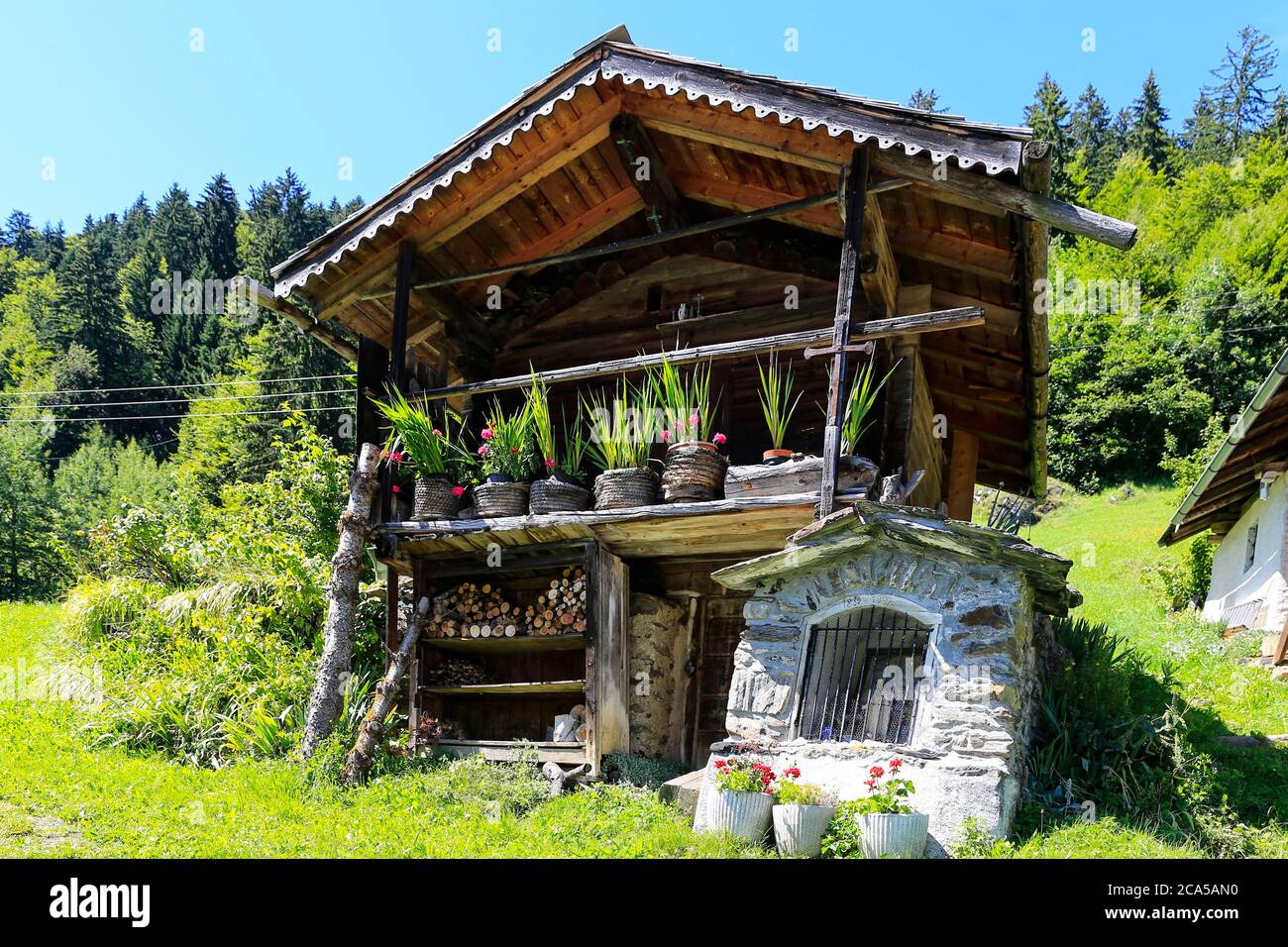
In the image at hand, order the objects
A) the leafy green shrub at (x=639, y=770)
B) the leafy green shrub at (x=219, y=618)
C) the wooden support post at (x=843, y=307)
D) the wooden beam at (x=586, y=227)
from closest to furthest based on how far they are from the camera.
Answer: the wooden support post at (x=843, y=307)
the leafy green shrub at (x=639, y=770)
the leafy green shrub at (x=219, y=618)
the wooden beam at (x=586, y=227)

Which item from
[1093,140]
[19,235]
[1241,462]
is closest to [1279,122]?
[1093,140]

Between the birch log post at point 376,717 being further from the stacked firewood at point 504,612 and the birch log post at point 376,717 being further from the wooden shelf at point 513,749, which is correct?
the wooden shelf at point 513,749

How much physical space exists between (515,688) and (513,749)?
1.89 feet

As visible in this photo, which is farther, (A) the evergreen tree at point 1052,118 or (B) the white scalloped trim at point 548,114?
(A) the evergreen tree at point 1052,118

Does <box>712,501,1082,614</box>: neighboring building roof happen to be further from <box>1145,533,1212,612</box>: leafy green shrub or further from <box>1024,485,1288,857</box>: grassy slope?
<box>1145,533,1212,612</box>: leafy green shrub

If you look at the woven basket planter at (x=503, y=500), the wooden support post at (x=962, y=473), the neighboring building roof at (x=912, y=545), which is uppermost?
the wooden support post at (x=962, y=473)

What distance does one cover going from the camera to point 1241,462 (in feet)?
46.9

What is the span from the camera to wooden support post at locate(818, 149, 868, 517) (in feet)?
25.0

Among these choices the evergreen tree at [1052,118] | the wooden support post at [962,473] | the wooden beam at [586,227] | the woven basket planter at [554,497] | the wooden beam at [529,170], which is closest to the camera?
the woven basket planter at [554,497]

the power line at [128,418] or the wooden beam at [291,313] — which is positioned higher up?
the power line at [128,418]

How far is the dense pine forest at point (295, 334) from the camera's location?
31.4 meters

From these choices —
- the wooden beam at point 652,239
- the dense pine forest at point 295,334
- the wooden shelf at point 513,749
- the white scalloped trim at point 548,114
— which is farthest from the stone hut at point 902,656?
the dense pine forest at point 295,334

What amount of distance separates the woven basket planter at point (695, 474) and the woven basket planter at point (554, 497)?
88 centimetres

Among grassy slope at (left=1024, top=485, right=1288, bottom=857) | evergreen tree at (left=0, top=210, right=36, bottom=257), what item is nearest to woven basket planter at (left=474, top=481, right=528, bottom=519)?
grassy slope at (left=1024, top=485, right=1288, bottom=857)
